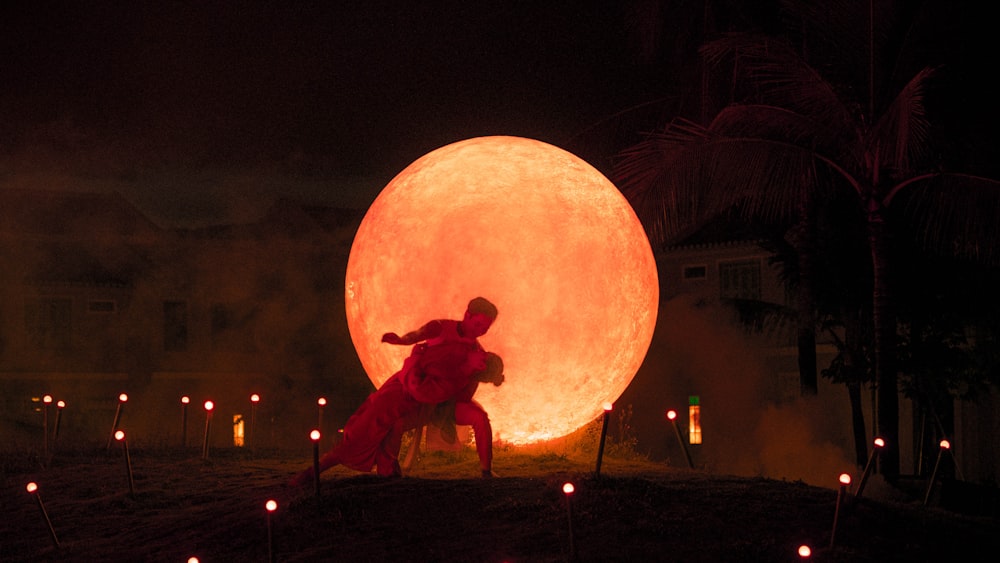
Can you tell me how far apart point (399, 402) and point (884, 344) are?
630cm

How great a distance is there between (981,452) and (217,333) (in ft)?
56.6

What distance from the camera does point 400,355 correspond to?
387 inches

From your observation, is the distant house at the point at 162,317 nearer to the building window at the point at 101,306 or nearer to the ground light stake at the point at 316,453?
the building window at the point at 101,306

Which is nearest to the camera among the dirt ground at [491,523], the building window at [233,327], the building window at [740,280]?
the dirt ground at [491,523]

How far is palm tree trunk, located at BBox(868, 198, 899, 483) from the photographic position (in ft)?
40.0

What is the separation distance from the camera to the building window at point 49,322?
24.4 meters

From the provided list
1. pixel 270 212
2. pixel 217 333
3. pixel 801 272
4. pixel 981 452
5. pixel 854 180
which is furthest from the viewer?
pixel 270 212

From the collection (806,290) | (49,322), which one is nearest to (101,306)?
(49,322)

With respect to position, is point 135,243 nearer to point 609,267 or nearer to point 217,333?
point 217,333

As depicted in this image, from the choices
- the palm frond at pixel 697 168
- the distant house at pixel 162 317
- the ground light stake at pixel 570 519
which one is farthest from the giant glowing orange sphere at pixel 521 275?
the distant house at pixel 162 317

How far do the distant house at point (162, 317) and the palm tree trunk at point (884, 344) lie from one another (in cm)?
1551

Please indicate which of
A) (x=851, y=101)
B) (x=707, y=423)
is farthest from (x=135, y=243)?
(x=851, y=101)

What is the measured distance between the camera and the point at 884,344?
12.3 meters

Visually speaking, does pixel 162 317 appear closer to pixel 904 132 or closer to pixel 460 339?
pixel 460 339
